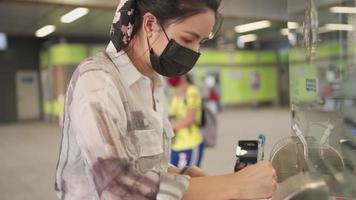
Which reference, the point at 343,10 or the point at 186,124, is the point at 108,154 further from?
the point at 186,124

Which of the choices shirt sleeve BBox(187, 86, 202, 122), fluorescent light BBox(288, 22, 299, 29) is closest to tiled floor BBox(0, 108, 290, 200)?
shirt sleeve BBox(187, 86, 202, 122)

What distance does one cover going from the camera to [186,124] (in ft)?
12.5

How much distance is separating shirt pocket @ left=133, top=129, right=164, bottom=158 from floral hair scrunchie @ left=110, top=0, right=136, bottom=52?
0.22 meters

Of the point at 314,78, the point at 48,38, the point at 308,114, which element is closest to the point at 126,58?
the point at 308,114

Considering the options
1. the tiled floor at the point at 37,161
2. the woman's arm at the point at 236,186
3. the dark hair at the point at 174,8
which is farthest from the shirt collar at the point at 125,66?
the tiled floor at the point at 37,161

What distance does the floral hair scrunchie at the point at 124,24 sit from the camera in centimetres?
95

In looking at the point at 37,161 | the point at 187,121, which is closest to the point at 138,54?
the point at 187,121

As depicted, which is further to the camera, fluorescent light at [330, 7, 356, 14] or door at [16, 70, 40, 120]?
door at [16, 70, 40, 120]

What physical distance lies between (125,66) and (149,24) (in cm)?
12

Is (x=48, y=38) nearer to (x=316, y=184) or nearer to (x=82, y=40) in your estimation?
(x=82, y=40)

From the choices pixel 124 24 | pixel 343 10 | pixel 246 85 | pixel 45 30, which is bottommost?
pixel 246 85

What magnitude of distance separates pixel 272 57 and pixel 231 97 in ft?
9.14

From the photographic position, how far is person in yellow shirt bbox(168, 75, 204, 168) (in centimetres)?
378

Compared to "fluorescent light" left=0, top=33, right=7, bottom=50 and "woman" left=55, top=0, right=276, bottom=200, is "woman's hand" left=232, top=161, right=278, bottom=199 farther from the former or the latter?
"fluorescent light" left=0, top=33, right=7, bottom=50
